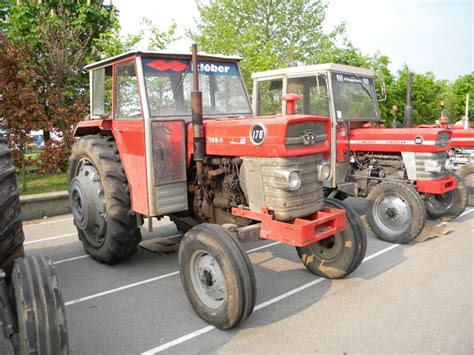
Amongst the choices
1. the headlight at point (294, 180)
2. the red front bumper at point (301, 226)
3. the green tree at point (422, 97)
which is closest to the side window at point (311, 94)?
the red front bumper at point (301, 226)

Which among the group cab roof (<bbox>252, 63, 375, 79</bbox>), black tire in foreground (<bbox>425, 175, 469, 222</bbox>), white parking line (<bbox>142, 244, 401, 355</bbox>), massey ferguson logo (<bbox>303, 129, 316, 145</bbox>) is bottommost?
white parking line (<bbox>142, 244, 401, 355</bbox>)

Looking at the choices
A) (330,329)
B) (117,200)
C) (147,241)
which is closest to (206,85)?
(117,200)

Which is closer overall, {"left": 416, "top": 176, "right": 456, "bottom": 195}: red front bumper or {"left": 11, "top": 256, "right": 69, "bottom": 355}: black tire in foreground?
{"left": 11, "top": 256, "right": 69, "bottom": 355}: black tire in foreground

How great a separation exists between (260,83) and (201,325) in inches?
185

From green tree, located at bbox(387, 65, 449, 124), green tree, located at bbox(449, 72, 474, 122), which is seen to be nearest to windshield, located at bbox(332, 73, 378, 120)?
green tree, located at bbox(387, 65, 449, 124)

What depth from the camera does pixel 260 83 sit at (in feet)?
23.2

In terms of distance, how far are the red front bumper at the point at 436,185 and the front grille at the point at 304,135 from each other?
3090 millimetres

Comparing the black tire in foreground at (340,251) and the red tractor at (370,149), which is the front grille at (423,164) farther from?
the black tire in foreground at (340,251)

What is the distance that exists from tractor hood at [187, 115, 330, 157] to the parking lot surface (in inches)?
54.6

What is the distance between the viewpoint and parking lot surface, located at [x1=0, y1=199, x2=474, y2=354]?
10.1 ft

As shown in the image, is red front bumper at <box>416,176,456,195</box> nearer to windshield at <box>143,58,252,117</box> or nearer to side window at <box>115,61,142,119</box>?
windshield at <box>143,58,252,117</box>

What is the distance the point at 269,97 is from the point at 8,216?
518 cm

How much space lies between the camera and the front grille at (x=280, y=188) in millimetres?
3416

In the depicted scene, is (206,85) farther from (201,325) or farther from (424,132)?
(424,132)
